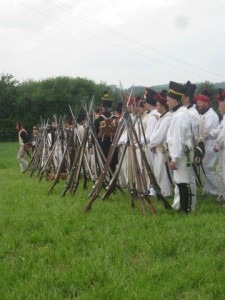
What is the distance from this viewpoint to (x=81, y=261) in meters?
5.38

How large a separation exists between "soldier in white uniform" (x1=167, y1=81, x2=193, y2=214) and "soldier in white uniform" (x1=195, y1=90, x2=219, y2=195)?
2.30m

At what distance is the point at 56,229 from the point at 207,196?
4.12 m

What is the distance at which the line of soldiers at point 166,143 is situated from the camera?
24.9 ft

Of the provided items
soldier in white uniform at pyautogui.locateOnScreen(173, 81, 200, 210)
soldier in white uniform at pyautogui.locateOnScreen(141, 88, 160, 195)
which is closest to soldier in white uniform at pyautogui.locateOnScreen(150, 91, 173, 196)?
soldier in white uniform at pyautogui.locateOnScreen(141, 88, 160, 195)

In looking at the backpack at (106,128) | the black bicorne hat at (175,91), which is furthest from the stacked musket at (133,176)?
the backpack at (106,128)

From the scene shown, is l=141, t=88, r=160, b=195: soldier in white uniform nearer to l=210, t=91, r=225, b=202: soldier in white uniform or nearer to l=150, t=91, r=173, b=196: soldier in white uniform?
l=150, t=91, r=173, b=196: soldier in white uniform

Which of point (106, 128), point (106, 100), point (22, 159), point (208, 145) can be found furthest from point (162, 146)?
point (22, 159)

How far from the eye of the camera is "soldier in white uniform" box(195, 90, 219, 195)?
32.2 ft

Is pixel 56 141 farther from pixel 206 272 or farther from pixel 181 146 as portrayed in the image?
pixel 206 272

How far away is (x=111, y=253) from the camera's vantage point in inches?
223

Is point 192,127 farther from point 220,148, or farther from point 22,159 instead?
point 22,159

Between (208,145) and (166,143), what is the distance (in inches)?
54.4

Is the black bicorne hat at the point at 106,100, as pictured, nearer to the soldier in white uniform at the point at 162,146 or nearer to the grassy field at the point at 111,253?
the soldier in white uniform at the point at 162,146

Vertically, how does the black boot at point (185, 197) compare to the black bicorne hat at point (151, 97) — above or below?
below
